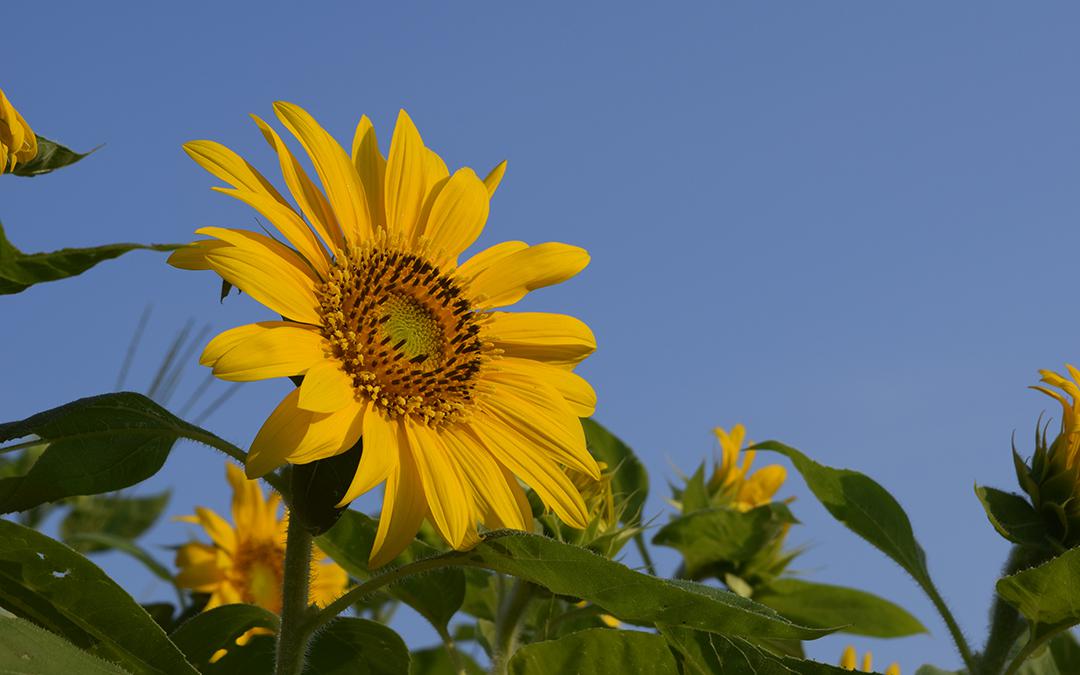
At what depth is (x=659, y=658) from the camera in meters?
1.67

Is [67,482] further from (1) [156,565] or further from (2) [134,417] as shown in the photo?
(1) [156,565]

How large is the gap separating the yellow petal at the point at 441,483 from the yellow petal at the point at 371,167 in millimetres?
350

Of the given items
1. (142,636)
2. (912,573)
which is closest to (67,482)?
(142,636)

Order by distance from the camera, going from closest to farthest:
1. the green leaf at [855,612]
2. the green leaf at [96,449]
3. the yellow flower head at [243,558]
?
1. the green leaf at [96,449]
2. the green leaf at [855,612]
3. the yellow flower head at [243,558]

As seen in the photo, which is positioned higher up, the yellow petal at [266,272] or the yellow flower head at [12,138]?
the yellow flower head at [12,138]

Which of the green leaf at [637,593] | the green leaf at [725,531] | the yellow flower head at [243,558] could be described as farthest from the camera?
the yellow flower head at [243,558]

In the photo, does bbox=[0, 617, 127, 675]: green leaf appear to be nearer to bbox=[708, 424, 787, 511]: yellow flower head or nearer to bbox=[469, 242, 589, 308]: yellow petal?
bbox=[469, 242, 589, 308]: yellow petal

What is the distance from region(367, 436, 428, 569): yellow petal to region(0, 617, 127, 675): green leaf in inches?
15.0

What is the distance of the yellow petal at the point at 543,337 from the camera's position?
1.90m

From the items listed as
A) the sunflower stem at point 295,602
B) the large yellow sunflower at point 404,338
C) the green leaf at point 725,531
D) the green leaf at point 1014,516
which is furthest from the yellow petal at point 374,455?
the green leaf at point 725,531

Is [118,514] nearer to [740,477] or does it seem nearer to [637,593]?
[740,477]

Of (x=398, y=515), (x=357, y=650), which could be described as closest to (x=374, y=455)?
(x=398, y=515)

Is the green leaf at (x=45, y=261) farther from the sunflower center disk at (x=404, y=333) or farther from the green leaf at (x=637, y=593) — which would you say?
the green leaf at (x=637, y=593)

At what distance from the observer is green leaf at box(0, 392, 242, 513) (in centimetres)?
159
